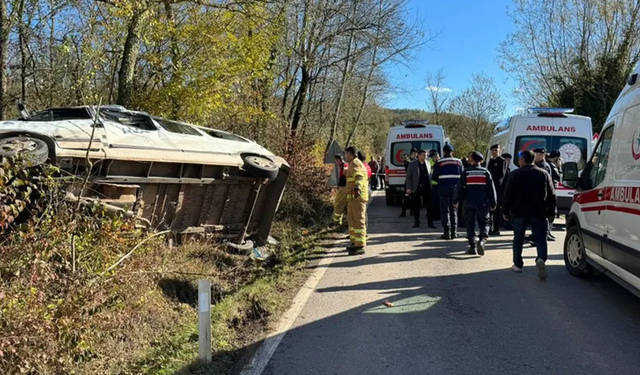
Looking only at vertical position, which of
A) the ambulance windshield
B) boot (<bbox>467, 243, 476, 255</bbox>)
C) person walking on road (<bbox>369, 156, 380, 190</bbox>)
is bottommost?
boot (<bbox>467, 243, 476, 255</bbox>)

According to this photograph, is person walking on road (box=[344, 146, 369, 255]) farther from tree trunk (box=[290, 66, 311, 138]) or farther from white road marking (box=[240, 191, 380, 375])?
tree trunk (box=[290, 66, 311, 138])

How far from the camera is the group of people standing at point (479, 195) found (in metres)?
6.35

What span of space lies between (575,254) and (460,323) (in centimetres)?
264

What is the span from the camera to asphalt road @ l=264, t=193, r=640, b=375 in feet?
12.5

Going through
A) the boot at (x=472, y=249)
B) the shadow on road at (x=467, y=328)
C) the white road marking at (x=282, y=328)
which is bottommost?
the white road marking at (x=282, y=328)

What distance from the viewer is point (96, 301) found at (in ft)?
12.2

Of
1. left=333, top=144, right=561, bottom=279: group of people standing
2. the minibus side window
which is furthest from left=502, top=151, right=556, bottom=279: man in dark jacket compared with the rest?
the minibus side window

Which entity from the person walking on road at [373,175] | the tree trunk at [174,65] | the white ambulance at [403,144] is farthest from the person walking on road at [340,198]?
the person walking on road at [373,175]

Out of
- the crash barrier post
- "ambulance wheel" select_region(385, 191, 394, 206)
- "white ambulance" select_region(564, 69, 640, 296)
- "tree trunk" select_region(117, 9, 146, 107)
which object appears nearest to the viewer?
the crash barrier post

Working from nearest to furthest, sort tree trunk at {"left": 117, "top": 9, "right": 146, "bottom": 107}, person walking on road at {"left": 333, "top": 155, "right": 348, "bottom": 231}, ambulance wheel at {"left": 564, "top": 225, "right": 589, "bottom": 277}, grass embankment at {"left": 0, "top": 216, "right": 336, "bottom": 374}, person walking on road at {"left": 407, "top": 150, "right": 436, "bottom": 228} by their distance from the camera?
1. grass embankment at {"left": 0, "top": 216, "right": 336, "bottom": 374}
2. ambulance wheel at {"left": 564, "top": 225, "right": 589, "bottom": 277}
3. person walking on road at {"left": 333, "top": 155, "right": 348, "bottom": 231}
4. tree trunk at {"left": 117, "top": 9, "right": 146, "bottom": 107}
5. person walking on road at {"left": 407, "top": 150, "right": 436, "bottom": 228}

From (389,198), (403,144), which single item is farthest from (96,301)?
(389,198)

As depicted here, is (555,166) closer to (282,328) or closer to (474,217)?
(474,217)

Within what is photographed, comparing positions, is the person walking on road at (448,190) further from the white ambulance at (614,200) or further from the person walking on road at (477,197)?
the white ambulance at (614,200)

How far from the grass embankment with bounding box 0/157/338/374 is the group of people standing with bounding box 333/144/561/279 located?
2.74 m
